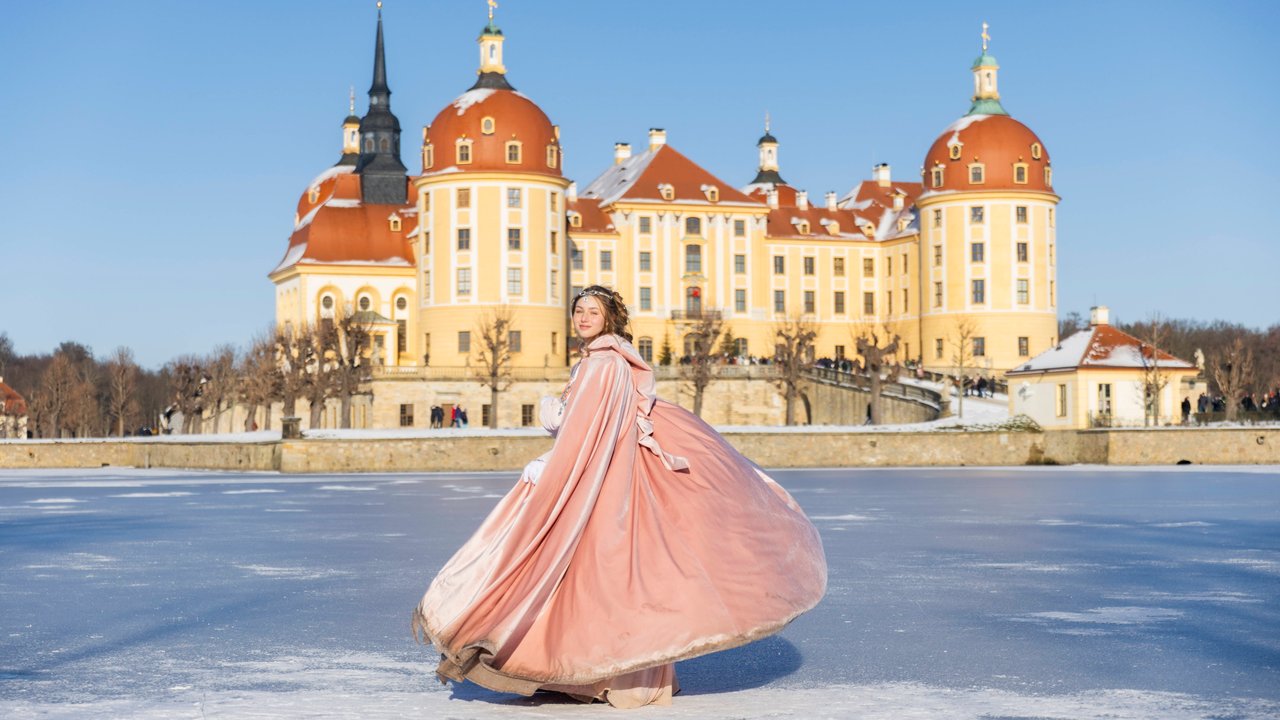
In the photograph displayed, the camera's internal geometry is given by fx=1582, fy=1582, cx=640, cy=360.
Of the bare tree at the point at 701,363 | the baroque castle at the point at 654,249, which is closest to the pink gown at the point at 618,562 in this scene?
the bare tree at the point at 701,363

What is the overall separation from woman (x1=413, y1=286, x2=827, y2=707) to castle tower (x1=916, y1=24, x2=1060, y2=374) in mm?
62779

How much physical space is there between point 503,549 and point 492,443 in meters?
33.6

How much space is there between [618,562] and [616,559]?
0.6 inches

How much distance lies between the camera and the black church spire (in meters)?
77.1

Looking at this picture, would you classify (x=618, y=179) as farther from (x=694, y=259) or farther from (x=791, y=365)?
(x=791, y=365)

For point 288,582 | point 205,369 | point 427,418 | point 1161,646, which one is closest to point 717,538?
point 1161,646

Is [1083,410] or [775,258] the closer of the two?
[1083,410]

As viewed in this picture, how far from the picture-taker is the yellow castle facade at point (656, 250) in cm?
6297

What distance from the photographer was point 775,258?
75062 millimetres

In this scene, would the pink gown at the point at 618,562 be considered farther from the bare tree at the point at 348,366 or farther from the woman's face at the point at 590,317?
the bare tree at the point at 348,366

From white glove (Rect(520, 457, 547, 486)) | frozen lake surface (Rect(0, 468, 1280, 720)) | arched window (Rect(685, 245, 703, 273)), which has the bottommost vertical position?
frozen lake surface (Rect(0, 468, 1280, 720))

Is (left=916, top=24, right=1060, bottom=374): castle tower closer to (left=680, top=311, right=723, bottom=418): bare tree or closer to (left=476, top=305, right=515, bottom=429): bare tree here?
(left=680, top=311, right=723, bottom=418): bare tree

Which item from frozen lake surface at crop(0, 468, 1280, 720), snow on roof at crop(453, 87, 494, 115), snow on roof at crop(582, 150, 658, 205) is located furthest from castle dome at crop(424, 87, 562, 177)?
frozen lake surface at crop(0, 468, 1280, 720)

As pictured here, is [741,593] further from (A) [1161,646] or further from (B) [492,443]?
(B) [492,443]
